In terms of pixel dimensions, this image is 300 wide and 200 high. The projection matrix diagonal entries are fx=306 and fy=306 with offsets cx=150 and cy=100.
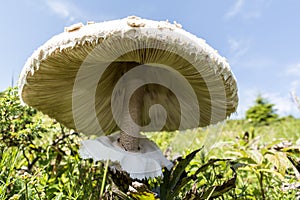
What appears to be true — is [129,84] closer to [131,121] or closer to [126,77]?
[126,77]

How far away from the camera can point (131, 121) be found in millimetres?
1651

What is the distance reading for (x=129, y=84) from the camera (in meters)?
1.68

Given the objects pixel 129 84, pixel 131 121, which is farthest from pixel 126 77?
pixel 131 121

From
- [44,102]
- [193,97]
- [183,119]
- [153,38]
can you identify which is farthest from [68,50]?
[183,119]

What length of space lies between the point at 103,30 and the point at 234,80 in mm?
658

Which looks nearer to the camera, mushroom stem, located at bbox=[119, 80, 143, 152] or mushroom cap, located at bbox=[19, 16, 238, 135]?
mushroom cap, located at bbox=[19, 16, 238, 135]

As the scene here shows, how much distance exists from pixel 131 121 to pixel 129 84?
203 millimetres

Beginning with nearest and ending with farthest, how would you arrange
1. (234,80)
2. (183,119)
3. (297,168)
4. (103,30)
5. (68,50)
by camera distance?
(103,30) → (68,50) → (234,80) → (297,168) → (183,119)

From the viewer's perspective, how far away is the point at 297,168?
1679 mm

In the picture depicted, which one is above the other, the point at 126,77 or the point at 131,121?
the point at 126,77

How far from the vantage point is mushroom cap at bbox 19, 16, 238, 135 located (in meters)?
Answer: 1.21

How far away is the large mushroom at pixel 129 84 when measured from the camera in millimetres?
1220

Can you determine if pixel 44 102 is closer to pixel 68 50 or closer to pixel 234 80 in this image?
pixel 68 50

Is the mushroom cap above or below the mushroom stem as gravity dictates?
above
